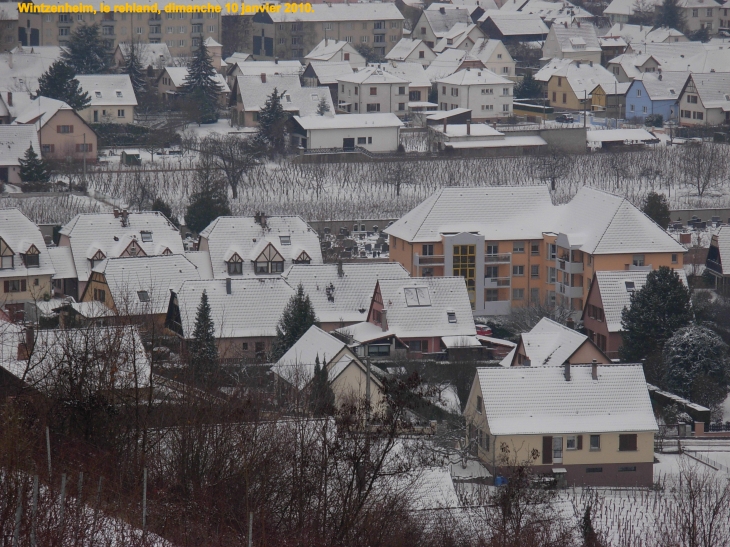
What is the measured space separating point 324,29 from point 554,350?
49.2m

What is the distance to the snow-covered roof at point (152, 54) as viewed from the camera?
66.2 metres

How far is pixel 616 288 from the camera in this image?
32812 mm

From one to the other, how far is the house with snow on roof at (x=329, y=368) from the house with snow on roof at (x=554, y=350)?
2.85 m

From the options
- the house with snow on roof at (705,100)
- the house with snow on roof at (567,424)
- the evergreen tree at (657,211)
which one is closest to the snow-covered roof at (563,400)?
the house with snow on roof at (567,424)

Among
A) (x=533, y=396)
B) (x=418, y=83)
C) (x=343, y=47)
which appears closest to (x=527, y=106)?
(x=418, y=83)

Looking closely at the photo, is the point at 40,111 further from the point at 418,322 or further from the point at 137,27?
the point at 418,322

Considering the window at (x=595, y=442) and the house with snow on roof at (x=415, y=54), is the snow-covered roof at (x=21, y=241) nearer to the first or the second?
the window at (x=595, y=442)

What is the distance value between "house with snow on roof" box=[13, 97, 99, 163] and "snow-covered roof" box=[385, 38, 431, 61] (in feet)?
76.0

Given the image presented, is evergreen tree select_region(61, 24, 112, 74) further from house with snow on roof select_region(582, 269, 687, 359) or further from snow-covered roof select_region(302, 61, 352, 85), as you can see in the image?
house with snow on roof select_region(582, 269, 687, 359)

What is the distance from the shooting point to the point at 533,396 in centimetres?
2523

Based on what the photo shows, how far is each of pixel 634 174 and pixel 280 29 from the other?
2957 cm

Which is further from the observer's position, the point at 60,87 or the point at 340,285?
the point at 60,87

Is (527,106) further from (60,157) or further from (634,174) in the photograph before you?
(60,157)

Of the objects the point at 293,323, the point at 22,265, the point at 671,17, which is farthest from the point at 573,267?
the point at 671,17
